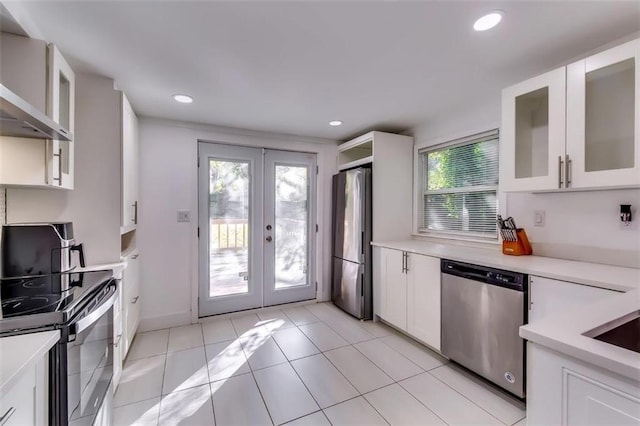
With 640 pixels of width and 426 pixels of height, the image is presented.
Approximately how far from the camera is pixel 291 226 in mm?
3645

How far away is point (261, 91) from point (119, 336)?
2.12 metres

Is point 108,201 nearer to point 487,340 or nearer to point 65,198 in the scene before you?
point 65,198

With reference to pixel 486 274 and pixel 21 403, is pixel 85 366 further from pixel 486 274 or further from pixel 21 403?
pixel 486 274

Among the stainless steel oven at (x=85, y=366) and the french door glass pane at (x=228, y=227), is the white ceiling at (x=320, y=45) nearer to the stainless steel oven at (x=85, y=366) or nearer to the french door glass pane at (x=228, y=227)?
the french door glass pane at (x=228, y=227)

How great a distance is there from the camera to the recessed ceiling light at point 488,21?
1.40m

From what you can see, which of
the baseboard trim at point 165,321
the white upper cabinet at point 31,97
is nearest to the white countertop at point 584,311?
the white upper cabinet at point 31,97

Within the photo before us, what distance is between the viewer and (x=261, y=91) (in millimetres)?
2293

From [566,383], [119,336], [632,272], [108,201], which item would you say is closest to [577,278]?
[632,272]

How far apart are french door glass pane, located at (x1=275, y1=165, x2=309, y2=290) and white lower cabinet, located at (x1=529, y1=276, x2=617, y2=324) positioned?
256 cm

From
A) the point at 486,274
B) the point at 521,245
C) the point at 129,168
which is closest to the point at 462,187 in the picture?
the point at 521,245

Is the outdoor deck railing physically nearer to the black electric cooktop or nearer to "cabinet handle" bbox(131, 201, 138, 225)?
"cabinet handle" bbox(131, 201, 138, 225)

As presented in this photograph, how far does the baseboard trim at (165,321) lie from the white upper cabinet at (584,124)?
339 cm

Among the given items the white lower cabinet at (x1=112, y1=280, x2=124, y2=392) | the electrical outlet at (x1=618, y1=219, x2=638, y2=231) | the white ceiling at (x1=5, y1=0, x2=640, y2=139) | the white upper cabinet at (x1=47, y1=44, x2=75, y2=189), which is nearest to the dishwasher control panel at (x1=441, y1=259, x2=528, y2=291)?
the electrical outlet at (x1=618, y1=219, x2=638, y2=231)

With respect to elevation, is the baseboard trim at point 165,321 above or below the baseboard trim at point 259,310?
above
